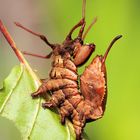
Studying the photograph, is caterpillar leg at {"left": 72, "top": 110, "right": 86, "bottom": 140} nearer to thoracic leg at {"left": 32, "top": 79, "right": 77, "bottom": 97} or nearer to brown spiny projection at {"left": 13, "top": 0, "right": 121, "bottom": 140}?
brown spiny projection at {"left": 13, "top": 0, "right": 121, "bottom": 140}

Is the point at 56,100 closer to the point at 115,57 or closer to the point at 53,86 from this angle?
the point at 53,86

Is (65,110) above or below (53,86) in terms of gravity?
below

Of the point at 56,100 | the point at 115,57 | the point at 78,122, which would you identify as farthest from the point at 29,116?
the point at 115,57

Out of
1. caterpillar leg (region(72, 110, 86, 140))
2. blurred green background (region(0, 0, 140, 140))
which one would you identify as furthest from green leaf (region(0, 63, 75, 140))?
blurred green background (region(0, 0, 140, 140))

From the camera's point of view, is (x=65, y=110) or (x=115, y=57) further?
(x=115, y=57)

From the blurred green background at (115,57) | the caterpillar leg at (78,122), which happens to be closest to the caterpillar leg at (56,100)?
the caterpillar leg at (78,122)

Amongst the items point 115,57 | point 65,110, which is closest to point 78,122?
point 65,110
